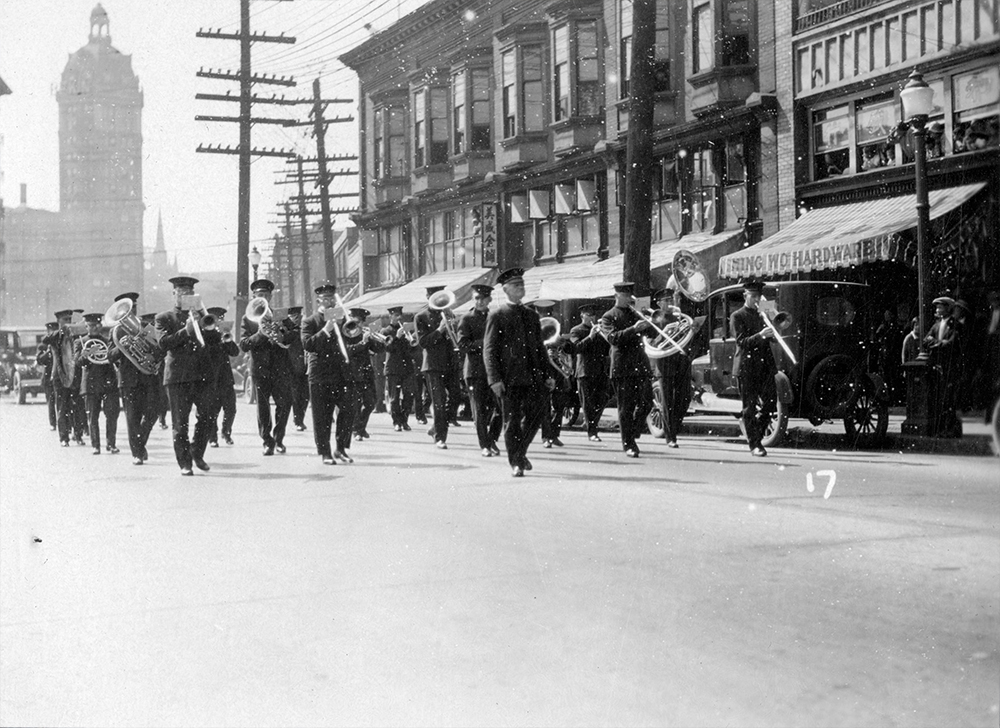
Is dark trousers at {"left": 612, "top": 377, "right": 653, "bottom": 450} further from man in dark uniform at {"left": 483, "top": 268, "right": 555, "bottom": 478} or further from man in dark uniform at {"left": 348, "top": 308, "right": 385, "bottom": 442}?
man in dark uniform at {"left": 348, "top": 308, "right": 385, "bottom": 442}

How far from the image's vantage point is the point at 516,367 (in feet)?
34.9

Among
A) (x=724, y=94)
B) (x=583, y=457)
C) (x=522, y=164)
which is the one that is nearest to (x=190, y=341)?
(x=583, y=457)

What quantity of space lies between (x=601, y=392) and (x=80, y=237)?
755cm

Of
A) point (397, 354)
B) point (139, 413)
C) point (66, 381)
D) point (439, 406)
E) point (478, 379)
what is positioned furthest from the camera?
point (397, 354)

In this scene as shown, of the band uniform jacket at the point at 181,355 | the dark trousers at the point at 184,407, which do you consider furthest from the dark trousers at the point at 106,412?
the band uniform jacket at the point at 181,355

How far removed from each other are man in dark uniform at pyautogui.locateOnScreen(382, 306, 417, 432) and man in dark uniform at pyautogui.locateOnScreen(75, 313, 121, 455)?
15.5 feet

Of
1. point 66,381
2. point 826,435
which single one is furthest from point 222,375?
point 826,435

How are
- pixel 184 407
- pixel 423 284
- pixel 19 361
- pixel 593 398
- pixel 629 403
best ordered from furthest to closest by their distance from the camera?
pixel 19 361 < pixel 423 284 < pixel 593 398 < pixel 629 403 < pixel 184 407

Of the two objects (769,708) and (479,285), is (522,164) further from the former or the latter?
(769,708)

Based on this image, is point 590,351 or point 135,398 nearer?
point 135,398

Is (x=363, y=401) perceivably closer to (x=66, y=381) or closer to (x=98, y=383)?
(x=98, y=383)

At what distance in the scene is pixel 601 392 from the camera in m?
15.3

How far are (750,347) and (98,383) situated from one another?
7.76 metres

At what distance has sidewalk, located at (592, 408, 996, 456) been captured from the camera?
1123 centimetres
